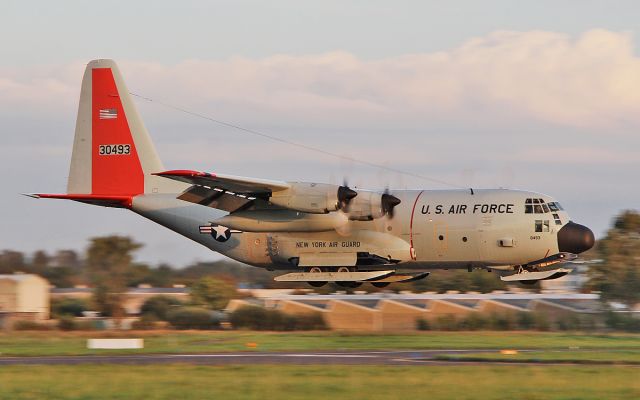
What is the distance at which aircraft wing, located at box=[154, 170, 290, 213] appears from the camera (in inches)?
1121

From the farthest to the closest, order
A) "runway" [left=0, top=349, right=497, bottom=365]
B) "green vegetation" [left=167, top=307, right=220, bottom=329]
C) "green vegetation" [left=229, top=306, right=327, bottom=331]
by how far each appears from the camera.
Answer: "green vegetation" [left=167, top=307, right=220, bottom=329] < "green vegetation" [left=229, top=306, right=327, bottom=331] < "runway" [left=0, top=349, right=497, bottom=365]

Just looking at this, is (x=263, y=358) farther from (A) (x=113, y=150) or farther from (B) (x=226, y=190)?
(A) (x=113, y=150)

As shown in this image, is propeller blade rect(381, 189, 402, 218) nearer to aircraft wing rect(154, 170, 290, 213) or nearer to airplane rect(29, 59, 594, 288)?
airplane rect(29, 59, 594, 288)

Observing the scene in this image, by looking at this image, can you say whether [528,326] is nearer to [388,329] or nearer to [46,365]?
[388,329]

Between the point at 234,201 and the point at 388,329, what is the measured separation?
10857 mm

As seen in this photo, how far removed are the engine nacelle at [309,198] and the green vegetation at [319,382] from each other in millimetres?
7232

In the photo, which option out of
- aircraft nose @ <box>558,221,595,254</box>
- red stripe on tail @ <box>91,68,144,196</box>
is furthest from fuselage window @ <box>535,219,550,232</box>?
red stripe on tail @ <box>91,68,144,196</box>

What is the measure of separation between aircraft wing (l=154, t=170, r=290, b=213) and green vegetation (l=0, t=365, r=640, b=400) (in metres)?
6.78

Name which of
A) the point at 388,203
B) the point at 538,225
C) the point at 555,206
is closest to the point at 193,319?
the point at 388,203

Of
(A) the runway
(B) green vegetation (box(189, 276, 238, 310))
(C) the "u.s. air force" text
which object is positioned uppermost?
(C) the "u.s. air force" text

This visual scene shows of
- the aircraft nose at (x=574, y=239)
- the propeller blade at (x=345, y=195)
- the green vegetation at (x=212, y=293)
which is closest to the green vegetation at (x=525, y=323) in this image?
the aircraft nose at (x=574, y=239)

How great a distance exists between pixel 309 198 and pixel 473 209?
5.12m

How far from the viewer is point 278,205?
29.8m

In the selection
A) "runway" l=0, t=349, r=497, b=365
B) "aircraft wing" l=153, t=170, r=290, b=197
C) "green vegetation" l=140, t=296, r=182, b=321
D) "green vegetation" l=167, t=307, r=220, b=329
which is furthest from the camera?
"green vegetation" l=140, t=296, r=182, b=321
